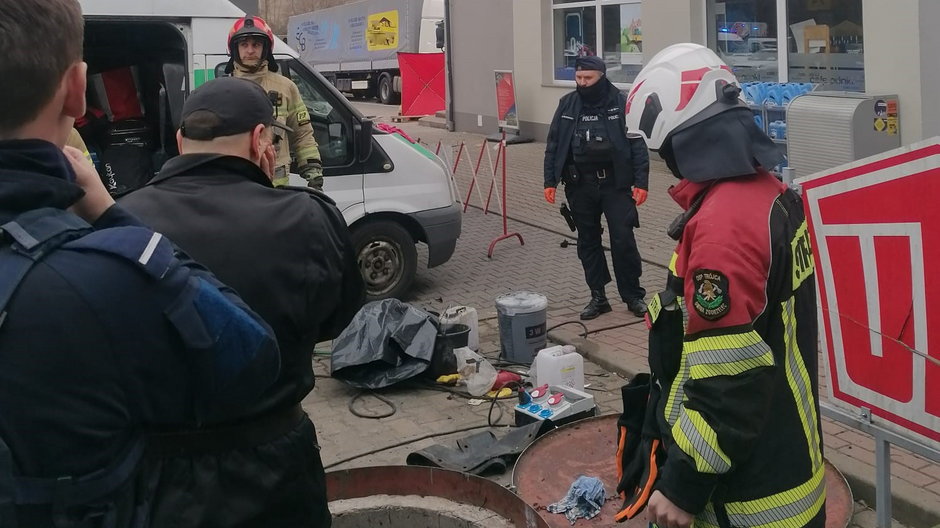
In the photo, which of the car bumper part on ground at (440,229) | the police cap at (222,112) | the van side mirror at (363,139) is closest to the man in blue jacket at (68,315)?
the police cap at (222,112)

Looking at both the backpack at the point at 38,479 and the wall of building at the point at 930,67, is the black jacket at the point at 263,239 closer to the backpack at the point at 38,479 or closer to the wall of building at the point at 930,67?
the backpack at the point at 38,479

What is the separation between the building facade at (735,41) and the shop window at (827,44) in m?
0.01

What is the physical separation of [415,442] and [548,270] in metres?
4.13

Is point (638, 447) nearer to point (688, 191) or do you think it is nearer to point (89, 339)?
point (688, 191)

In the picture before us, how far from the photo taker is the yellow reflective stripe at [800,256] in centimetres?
235

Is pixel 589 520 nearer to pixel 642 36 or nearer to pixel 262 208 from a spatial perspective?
pixel 262 208

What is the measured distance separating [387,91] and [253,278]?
98.1 feet

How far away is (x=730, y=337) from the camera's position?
220 centimetres

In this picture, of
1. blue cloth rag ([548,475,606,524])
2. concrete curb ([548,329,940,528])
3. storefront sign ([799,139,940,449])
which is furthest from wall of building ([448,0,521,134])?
storefront sign ([799,139,940,449])

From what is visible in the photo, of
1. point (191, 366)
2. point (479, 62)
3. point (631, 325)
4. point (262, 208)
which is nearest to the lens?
point (191, 366)

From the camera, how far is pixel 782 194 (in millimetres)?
2418

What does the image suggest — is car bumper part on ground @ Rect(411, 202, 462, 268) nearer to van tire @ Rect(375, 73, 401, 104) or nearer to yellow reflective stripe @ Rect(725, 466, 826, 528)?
yellow reflective stripe @ Rect(725, 466, 826, 528)

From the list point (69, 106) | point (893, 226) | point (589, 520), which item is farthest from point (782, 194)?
point (589, 520)

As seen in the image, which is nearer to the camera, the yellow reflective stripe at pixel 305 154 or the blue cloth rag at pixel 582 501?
the blue cloth rag at pixel 582 501
